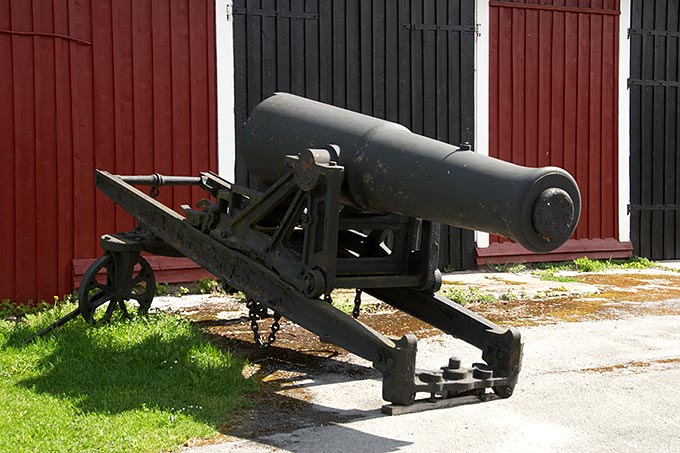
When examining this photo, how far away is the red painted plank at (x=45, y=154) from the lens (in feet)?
26.8

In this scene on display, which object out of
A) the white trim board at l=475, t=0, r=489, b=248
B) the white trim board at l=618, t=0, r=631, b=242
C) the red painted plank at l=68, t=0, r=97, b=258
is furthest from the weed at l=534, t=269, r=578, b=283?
the red painted plank at l=68, t=0, r=97, b=258

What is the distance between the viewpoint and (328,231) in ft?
16.1

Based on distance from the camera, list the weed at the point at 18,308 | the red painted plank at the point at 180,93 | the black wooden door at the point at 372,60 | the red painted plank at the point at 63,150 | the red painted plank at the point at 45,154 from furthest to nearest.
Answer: the black wooden door at the point at 372,60, the red painted plank at the point at 180,93, the red painted plank at the point at 63,150, the red painted plank at the point at 45,154, the weed at the point at 18,308

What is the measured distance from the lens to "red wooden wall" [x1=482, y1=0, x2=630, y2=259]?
10922 millimetres

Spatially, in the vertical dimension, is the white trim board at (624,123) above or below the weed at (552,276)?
above

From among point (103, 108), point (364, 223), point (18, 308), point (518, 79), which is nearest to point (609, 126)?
point (518, 79)

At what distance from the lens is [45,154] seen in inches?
324

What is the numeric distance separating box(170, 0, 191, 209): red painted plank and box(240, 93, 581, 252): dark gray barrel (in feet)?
10.7

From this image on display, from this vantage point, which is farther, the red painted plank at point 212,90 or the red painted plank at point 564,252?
the red painted plank at point 564,252

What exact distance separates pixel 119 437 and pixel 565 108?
8.39 metres

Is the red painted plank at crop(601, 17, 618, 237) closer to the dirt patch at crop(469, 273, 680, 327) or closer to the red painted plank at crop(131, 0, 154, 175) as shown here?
the dirt patch at crop(469, 273, 680, 327)

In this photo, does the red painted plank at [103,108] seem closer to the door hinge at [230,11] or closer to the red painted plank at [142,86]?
the red painted plank at [142,86]

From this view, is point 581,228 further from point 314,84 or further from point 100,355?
point 100,355

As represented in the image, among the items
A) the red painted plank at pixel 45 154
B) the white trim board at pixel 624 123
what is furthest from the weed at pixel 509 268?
the red painted plank at pixel 45 154
